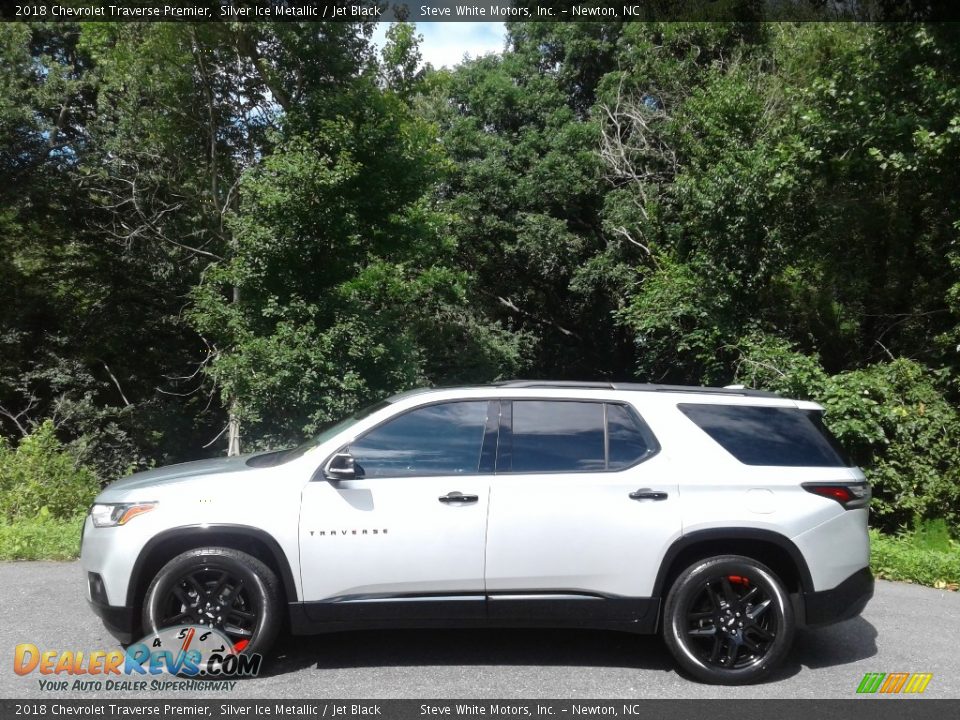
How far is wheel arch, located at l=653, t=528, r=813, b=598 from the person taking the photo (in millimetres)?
4727

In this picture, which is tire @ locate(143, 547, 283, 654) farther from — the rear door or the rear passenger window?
the rear passenger window

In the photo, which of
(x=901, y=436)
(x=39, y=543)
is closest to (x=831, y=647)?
(x=901, y=436)

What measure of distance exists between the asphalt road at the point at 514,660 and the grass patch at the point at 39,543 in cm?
120

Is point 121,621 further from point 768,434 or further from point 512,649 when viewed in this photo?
point 768,434

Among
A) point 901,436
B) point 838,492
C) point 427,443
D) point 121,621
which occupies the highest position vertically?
point 427,443

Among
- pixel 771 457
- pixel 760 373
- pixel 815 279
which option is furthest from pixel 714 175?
pixel 771 457

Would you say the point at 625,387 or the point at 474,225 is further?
the point at 474,225

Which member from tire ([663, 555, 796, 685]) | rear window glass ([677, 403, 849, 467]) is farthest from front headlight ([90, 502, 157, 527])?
rear window glass ([677, 403, 849, 467])

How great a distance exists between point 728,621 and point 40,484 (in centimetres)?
775

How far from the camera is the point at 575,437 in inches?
195

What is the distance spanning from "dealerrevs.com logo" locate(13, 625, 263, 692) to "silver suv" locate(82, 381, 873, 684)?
80 millimetres

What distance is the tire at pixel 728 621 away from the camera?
4.68 meters
